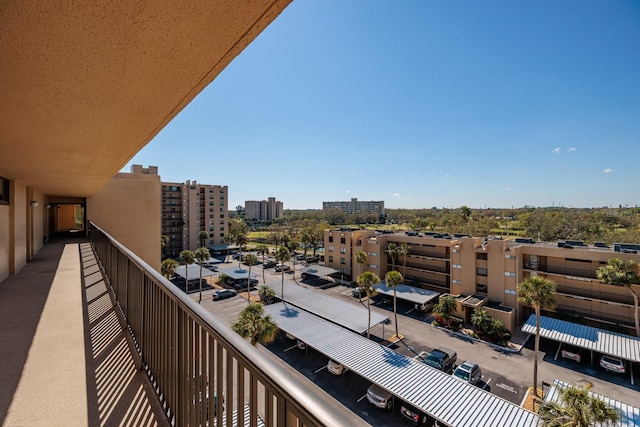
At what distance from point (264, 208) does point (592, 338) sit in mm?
101007

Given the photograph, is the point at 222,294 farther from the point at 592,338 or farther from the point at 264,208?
the point at 264,208

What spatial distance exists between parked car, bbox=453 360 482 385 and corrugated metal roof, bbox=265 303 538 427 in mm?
1839

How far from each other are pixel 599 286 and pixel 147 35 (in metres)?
26.2

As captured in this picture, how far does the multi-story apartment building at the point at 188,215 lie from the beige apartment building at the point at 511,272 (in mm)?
35702

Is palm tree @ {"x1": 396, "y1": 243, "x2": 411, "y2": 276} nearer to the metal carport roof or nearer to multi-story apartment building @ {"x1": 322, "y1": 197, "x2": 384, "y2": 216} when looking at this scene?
the metal carport roof

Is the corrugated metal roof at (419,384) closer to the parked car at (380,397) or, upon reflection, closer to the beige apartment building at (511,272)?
the parked car at (380,397)

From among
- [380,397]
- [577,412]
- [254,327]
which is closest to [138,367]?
[254,327]

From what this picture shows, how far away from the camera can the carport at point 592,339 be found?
14562 millimetres

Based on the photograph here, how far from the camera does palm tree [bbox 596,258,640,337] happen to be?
16.4m

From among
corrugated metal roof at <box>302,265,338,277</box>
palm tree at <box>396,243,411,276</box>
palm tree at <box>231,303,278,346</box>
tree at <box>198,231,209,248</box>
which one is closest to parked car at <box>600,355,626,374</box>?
palm tree at <box>396,243,411,276</box>

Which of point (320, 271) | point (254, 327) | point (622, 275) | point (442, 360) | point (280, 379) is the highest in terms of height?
point (280, 379)

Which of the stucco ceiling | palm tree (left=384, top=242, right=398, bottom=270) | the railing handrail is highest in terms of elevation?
the stucco ceiling

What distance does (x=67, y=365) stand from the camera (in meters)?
2.69

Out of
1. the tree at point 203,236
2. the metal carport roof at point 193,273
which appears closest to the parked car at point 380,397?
the metal carport roof at point 193,273
